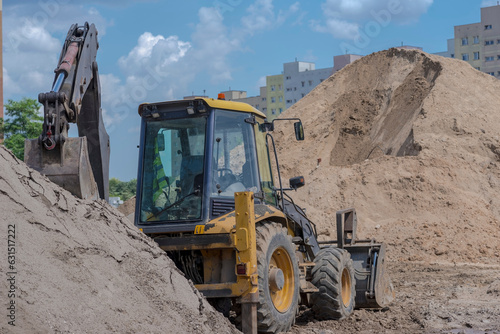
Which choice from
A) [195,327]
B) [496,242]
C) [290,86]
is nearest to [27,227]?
[195,327]

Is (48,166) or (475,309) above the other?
(48,166)

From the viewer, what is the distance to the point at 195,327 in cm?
633

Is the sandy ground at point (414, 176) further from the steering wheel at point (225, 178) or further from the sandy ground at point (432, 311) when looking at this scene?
the steering wheel at point (225, 178)

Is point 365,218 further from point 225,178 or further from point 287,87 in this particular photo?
point 287,87

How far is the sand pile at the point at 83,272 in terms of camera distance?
17.2 ft

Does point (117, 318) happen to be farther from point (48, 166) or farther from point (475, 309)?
point (475, 309)

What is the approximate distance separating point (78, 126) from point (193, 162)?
163 centimetres

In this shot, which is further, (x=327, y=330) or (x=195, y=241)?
(x=327, y=330)

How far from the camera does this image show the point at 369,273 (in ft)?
33.2

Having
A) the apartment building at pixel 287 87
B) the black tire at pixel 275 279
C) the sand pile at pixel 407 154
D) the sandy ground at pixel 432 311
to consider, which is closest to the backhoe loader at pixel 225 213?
the black tire at pixel 275 279

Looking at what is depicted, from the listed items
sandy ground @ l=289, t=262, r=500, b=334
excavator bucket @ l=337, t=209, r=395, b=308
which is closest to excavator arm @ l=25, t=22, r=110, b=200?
sandy ground @ l=289, t=262, r=500, b=334

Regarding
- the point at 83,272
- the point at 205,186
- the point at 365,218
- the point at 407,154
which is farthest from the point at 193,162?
the point at 407,154

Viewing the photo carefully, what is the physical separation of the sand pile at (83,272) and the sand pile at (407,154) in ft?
40.5

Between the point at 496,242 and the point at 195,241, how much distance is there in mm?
13510
